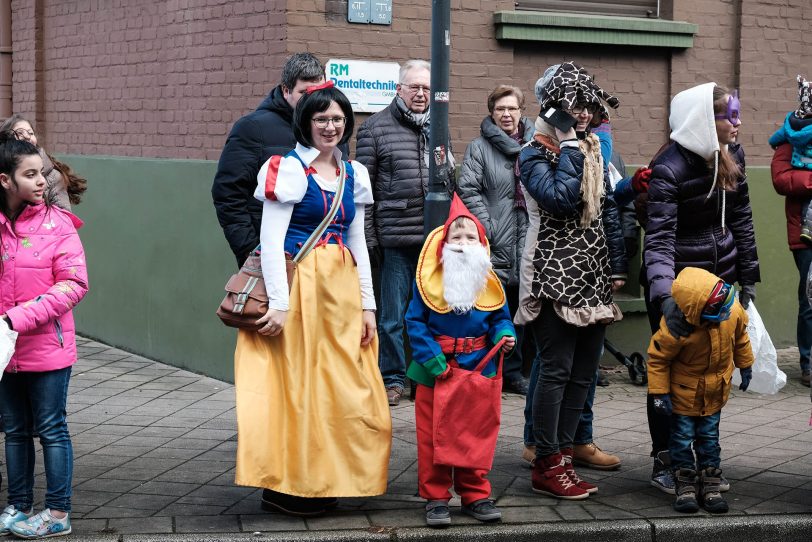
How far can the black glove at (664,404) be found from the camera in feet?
19.2

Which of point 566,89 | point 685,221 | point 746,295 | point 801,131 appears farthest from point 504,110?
point 746,295

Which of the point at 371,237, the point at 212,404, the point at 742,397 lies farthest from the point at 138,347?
the point at 742,397

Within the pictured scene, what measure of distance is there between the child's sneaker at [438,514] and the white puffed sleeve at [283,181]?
148 centimetres

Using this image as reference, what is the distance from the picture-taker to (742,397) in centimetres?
860

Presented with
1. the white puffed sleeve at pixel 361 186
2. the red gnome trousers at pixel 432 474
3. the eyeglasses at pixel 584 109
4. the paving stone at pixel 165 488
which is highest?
the eyeglasses at pixel 584 109

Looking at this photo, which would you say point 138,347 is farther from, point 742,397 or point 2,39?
point 742,397

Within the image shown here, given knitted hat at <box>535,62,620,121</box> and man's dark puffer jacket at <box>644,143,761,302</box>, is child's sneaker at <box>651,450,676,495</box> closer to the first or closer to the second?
man's dark puffer jacket at <box>644,143,761,302</box>

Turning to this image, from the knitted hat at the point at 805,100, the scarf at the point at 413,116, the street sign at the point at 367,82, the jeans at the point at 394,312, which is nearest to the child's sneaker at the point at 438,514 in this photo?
the jeans at the point at 394,312

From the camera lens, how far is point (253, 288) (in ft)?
18.4

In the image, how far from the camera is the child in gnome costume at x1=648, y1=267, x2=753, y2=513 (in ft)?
19.0

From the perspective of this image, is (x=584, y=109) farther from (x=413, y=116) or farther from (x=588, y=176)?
(x=413, y=116)

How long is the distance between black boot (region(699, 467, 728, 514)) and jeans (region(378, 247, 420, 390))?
2649mm

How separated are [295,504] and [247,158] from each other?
1.82m

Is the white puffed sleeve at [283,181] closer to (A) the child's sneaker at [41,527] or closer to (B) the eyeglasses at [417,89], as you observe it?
(A) the child's sneaker at [41,527]
